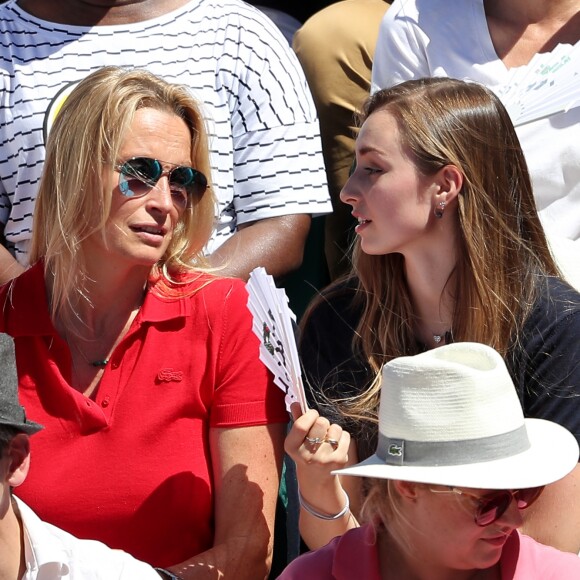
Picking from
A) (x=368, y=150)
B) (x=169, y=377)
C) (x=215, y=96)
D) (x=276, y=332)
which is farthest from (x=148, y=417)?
(x=215, y=96)

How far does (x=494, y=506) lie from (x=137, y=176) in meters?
1.33

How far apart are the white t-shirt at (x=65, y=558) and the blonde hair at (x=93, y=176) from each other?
827mm

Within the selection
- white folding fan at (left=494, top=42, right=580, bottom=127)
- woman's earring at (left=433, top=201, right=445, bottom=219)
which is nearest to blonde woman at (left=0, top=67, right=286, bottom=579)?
woman's earring at (left=433, top=201, right=445, bottom=219)

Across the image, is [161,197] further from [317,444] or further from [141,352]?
[317,444]

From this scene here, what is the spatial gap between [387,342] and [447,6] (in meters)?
1.21

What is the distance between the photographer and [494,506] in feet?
6.91

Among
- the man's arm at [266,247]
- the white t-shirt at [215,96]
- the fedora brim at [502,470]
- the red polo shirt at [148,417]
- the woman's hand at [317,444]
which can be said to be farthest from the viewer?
the white t-shirt at [215,96]

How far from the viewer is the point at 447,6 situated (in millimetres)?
3562

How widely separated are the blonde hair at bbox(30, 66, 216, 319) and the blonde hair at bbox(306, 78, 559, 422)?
0.54m

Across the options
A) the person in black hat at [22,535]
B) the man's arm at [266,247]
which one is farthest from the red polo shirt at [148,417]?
the man's arm at [266,247]

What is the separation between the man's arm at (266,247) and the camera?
137 inches

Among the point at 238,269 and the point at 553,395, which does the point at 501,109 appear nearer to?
the point at 553,395

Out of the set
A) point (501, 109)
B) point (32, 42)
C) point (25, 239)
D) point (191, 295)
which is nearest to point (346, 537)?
point (191, 295)

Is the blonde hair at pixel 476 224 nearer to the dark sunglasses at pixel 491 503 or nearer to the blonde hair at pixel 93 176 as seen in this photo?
the blonde hair at pixel 93 176
